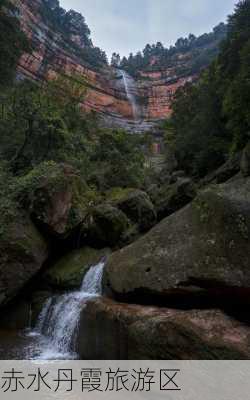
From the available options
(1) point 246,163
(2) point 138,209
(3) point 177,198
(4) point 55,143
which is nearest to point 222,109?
(3) point 177,198

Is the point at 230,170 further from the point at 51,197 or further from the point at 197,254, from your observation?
the point at 197,254

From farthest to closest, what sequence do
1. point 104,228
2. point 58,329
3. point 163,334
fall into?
point 104,228
point 58,329
point 163,334

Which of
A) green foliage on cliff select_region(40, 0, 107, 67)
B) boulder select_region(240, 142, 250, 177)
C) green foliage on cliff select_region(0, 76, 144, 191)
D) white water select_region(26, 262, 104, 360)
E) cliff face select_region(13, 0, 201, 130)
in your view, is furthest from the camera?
green foliage on cliff select_region(40, 0, 107, 67)

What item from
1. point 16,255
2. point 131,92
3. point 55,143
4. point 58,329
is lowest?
point 58,329

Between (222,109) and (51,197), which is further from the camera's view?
(222,109)

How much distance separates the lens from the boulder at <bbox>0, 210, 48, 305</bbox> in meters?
9.58

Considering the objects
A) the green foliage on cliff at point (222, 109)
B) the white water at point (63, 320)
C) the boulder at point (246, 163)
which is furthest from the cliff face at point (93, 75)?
the boulder at point (246, 163)

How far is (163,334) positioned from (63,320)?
14.9 ft

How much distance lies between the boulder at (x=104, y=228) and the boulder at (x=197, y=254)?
222 inches

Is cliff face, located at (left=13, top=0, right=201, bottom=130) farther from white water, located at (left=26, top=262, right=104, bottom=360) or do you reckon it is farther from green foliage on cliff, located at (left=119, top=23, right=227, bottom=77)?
white water, located at (left=26, top=262, right=104, bottom=360)

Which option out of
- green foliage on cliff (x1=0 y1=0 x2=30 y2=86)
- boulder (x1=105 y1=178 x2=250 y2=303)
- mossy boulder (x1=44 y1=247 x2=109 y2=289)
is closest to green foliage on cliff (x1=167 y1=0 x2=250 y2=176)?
boulder (x1=105 y1=178 x2=250 y2=303)

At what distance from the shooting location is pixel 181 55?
83688 millimetres

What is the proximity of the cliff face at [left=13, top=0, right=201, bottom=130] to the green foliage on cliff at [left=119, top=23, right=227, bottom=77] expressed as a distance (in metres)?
3.24

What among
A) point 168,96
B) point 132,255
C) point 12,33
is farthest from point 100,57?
point 132,255
